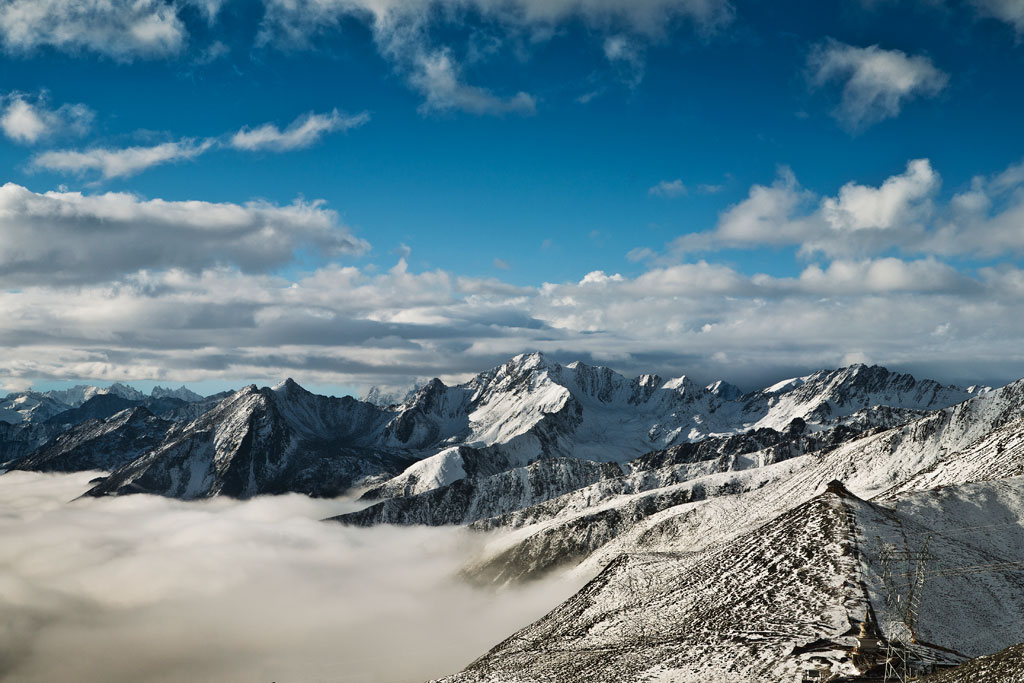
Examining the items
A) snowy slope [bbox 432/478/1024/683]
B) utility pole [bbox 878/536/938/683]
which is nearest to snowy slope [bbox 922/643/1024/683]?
utility pole [bbox 878/536/938/683]

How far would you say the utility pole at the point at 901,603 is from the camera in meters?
48.4

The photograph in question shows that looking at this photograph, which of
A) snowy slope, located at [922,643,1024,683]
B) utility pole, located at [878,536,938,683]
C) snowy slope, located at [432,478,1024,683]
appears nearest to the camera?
snowy slope, located at [922,643,1024,683]

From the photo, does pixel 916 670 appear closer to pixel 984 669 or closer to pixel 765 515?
pixel 984 669

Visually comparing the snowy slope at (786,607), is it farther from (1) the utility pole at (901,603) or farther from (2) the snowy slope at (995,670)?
(2) the snowy slope at (995,670)

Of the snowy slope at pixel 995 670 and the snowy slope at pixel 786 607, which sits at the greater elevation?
the snowy slope at pixel 995 670

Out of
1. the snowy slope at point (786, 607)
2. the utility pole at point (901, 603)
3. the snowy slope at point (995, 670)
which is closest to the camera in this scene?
the snowy slope at point (995, 670)

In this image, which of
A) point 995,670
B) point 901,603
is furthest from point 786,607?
point 995,670

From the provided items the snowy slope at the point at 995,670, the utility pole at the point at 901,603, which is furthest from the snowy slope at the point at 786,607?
the snowy slope at the point at 995,670

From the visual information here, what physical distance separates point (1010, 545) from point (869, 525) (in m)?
29.0

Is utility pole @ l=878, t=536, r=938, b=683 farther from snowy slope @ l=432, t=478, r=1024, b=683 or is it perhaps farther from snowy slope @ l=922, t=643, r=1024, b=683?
snowy slope @ l=922, t=643, r=1024, b=683

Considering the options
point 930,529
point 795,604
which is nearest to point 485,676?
point 795,604

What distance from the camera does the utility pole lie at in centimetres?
4838

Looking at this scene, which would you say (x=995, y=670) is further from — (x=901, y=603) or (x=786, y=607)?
(x=786, y=607)

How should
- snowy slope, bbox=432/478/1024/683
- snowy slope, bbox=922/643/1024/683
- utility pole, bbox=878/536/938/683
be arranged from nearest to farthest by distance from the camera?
snowy slope, bbox=922/643/1024/683, utility pole, bbox=878/536/938/683, snowy slope, bbox=432/478/1024/683
